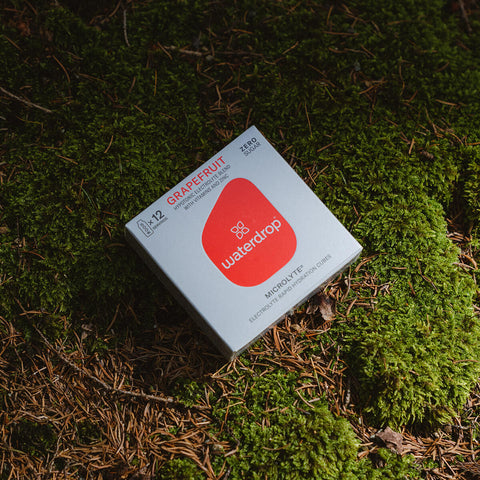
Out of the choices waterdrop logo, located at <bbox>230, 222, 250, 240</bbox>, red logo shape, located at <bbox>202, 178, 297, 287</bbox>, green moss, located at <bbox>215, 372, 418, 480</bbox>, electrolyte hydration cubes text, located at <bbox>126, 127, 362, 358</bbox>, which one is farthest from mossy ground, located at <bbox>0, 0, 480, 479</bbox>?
waterdrop logo, located at <bbox>230, 222, 250, 240</bbox>

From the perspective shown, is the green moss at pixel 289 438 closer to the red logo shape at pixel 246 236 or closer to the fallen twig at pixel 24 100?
the red logo shape at pixel 246 236

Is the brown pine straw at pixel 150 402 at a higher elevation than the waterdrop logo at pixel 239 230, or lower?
lower

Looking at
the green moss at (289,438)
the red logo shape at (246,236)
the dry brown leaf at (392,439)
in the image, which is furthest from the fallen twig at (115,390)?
the dry brown leaf at (392,439)

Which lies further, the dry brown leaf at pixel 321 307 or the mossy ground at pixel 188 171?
the dry brown leaf at pixel 321 307

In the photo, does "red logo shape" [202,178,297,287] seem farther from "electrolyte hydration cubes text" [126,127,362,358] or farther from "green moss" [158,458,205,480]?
"green moss" [158,458,205,480]

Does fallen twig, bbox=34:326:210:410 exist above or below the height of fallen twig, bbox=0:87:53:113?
below

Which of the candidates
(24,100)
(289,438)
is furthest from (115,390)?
(24,100)

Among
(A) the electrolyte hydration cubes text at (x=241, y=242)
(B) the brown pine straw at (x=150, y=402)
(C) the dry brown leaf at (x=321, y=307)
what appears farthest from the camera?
(C) the dry brown leaf at (x=321, y=307)

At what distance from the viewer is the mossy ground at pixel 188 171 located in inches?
71.1

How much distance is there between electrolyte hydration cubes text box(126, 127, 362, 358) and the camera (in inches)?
65.6

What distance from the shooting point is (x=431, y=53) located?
2.13m

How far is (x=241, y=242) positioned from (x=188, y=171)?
529 millimetres

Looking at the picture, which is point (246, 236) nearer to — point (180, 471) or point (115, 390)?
point (115, 390)

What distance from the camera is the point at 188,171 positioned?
2.00 metres
